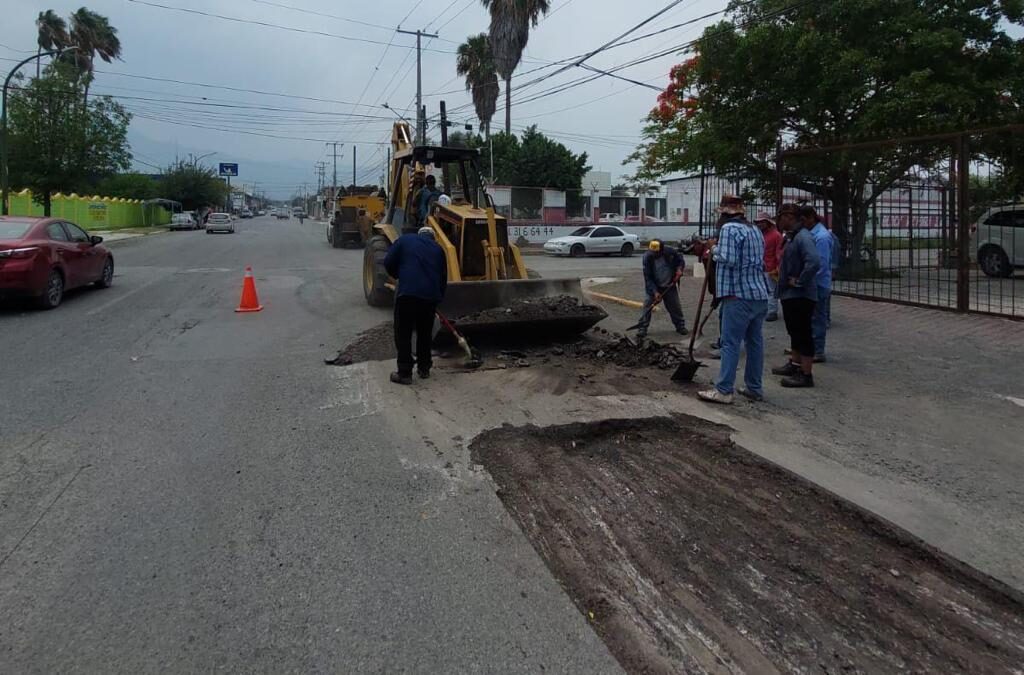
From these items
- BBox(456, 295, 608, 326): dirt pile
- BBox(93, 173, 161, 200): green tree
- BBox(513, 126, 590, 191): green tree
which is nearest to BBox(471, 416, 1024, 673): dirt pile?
BBox(456, 295, 608, 326): dirt pile

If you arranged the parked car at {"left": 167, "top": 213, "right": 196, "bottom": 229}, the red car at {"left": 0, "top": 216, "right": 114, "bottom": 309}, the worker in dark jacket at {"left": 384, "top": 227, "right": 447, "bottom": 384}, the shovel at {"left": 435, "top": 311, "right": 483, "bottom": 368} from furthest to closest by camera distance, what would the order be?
1. the parked car at {"left": 167, "top": 213, "right": 196, "bottom": 229}
2. the red car at {"left": 0, "top": 216, "right": 114, "bottom": 309}
3. the shovel at {"left": 435, "top": 311, "right": 483, "bottom": 368}
4. the worker in dark jacket at {"left": 384, "top": 227, "right": 447, "bottom": 384}

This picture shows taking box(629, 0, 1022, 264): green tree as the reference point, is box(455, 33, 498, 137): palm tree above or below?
above

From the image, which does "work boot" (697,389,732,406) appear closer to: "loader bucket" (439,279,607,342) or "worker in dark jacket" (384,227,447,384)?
"loader bucket" (439,279,607,342)

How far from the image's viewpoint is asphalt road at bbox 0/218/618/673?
302 cm

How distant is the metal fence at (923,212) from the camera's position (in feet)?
37.1

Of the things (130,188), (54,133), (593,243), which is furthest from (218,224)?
(593,243)

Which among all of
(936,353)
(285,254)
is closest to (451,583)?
(936,353)

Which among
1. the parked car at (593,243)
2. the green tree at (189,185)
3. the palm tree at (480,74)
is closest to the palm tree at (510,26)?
the palm tree at (480,74)

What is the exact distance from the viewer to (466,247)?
945 cm

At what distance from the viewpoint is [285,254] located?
1025 inches

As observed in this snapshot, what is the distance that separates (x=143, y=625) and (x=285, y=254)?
2409 centimetres

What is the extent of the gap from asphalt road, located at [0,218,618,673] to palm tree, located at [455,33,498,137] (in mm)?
41369

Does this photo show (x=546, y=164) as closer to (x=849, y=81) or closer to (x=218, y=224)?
(x=218, y=224)

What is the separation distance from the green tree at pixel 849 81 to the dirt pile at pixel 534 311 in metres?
7.43
